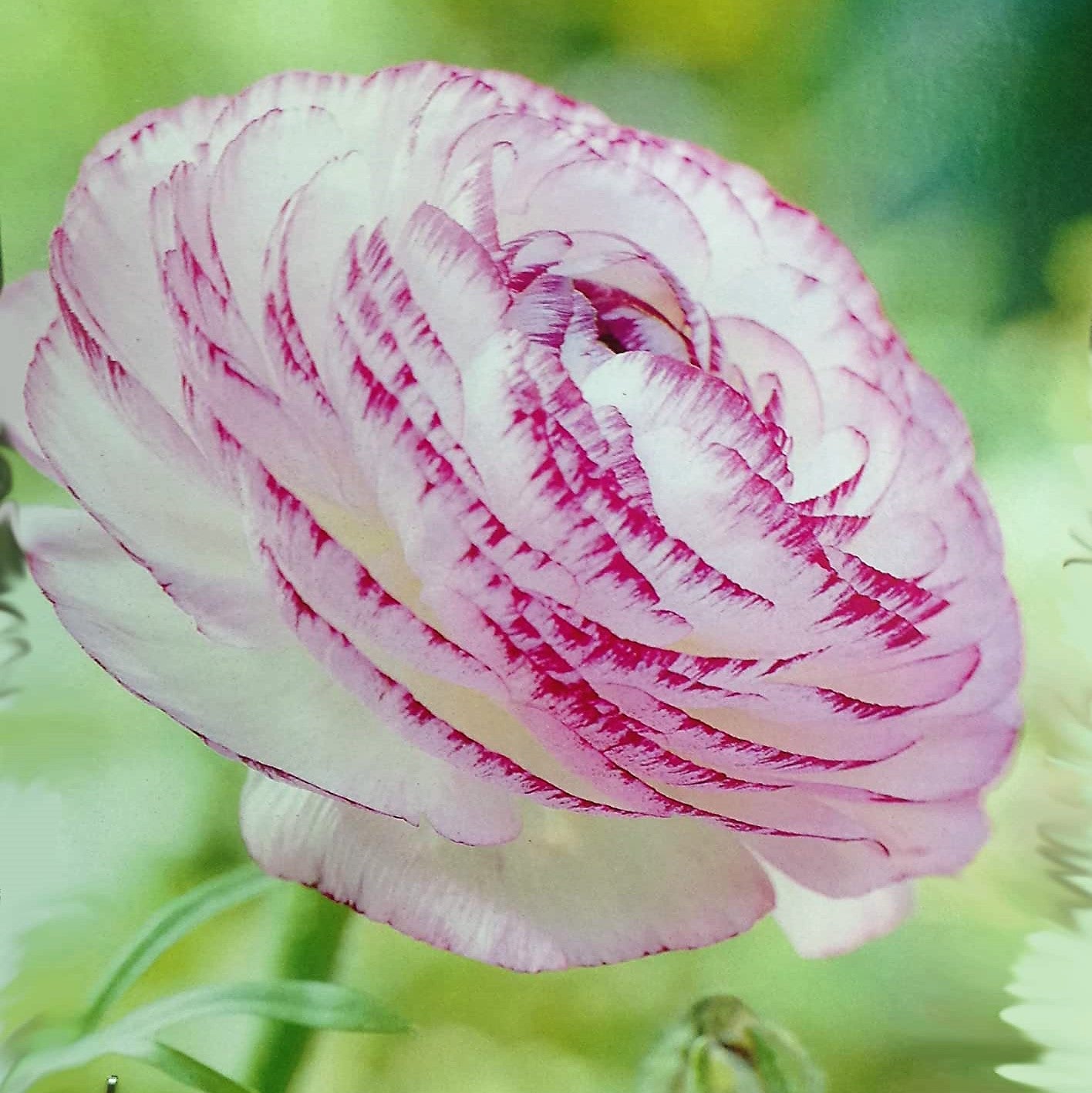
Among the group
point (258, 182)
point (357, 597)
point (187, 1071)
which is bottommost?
point (187, 1071)

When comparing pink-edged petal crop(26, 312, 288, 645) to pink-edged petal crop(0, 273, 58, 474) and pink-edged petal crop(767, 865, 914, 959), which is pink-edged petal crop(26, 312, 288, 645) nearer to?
pink-edged petal crop(0, 273, 58, 474)

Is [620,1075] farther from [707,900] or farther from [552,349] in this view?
[552,349]

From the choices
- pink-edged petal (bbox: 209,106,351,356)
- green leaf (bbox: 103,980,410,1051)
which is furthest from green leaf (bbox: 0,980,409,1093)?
pink-edged petal (bbox: 209,106,351,356)

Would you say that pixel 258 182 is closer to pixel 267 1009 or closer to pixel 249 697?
pixel 249 697

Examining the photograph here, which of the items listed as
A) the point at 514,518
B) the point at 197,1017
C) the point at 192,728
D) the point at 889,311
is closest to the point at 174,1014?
the point at 197,1017

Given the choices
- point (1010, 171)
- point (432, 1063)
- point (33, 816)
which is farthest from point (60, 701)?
point (1010, 171)

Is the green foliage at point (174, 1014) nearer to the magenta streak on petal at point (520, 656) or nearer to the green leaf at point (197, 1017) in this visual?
the green leaf at point (197, 1017)
